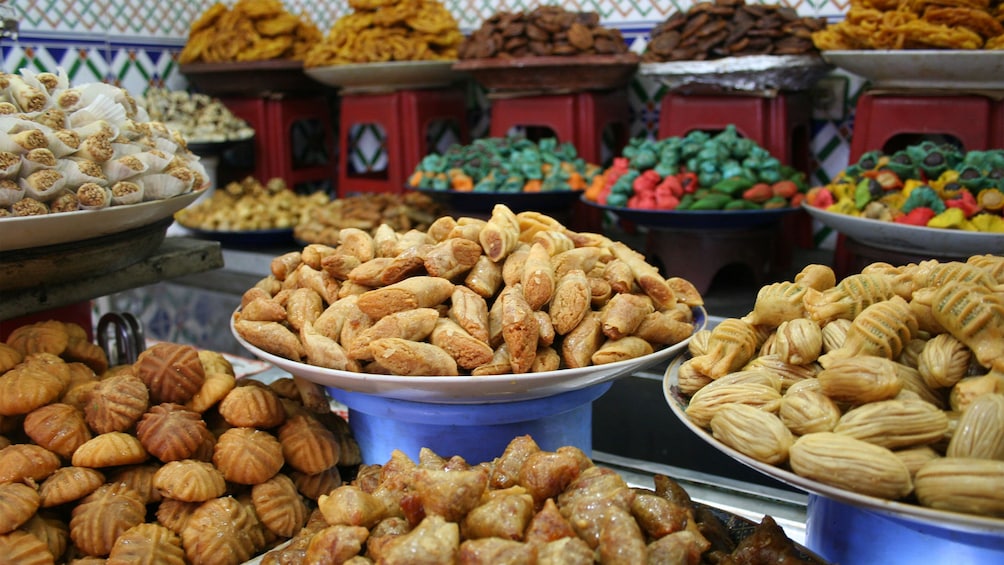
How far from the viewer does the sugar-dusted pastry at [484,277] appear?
3.88 ft

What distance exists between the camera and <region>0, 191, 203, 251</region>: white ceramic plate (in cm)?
127

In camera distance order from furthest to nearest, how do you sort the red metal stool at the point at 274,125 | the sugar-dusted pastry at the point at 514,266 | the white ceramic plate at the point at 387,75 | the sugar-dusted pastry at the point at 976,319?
the red metal stool at the point at 274,125, the white ceramic plate at the point at 387,75, the sugar-dusted pastry at the point at 514,266, the sugar-dusted pastry at the point at 976,319

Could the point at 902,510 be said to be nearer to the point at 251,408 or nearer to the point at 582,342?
the point at 582,342

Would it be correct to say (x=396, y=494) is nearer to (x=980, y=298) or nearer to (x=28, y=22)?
(x=980, y=298)

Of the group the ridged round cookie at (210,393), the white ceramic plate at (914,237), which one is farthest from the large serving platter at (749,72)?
the ridged round cookie at (210,393)

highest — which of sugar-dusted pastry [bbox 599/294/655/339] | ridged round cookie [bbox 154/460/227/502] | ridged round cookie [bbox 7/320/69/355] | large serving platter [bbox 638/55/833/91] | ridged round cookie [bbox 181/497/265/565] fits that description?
large serving platter [bbox 638/55/833/91]

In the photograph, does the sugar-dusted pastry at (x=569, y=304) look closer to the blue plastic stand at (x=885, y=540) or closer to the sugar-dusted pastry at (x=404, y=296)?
the sugar-dusted pastry at (x=404, y=296)

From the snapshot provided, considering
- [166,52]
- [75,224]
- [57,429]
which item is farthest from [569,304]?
[166,52]

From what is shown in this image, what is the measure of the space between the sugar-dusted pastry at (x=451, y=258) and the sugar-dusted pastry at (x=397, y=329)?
102mm

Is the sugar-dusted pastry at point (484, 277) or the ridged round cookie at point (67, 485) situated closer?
the ridged round cookie at point (67, 485)

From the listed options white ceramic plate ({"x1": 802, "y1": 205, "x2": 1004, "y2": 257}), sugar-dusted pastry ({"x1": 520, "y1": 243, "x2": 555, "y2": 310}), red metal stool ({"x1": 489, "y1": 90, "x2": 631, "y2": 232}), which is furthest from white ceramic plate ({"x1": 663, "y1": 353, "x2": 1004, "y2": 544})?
red metal stool ({"x1": 489, "y1": 90, "x2": 631, "y2": 232})

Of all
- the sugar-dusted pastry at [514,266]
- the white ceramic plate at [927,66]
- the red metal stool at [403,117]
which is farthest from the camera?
the red metal stool at [403,117]

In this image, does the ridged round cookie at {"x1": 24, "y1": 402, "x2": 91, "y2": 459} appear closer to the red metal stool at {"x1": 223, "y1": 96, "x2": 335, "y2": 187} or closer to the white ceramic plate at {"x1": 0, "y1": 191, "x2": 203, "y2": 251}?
the white ceramic plate at {"x1": 0, "y1": 191, "x2": 203, "y2": 251}

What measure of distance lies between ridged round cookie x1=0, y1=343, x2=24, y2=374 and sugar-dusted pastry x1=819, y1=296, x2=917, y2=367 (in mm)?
1110
